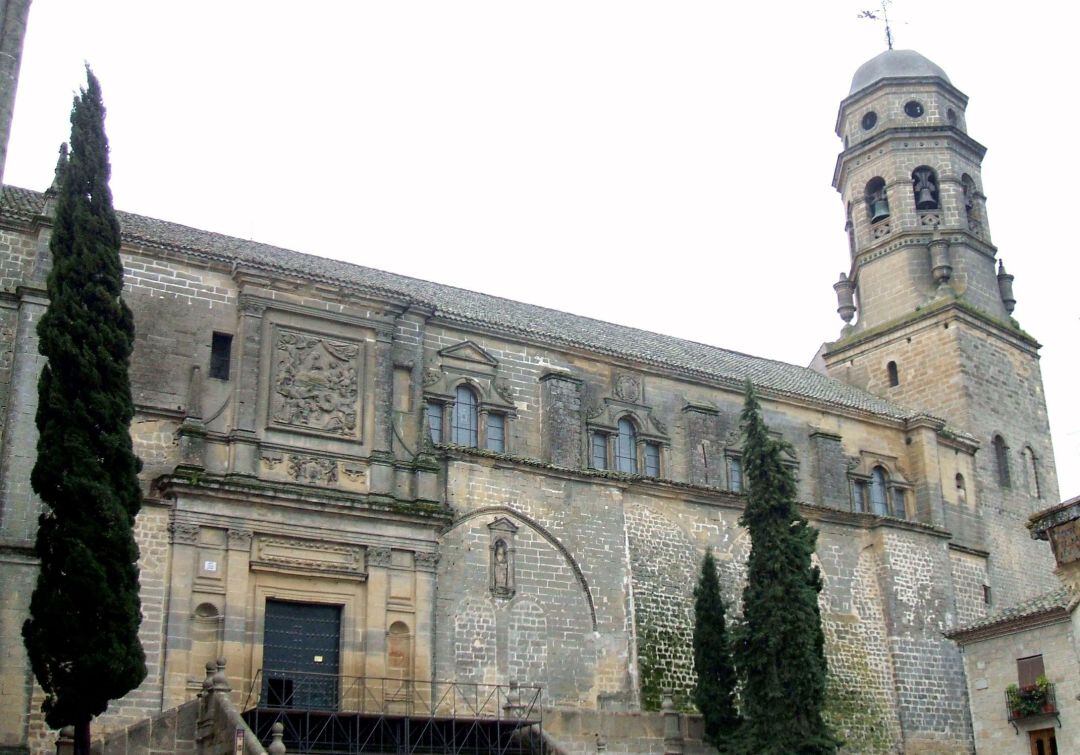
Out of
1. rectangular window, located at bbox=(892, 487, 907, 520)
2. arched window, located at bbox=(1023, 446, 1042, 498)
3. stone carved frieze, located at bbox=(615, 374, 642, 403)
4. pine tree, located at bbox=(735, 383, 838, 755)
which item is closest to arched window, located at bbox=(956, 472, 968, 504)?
rectangular window, located at bbox=(892, 487, 907, 520)

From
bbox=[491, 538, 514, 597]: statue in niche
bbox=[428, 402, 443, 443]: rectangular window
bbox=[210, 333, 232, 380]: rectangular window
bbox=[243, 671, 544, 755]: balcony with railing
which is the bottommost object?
bbox=[243, 671, 544, 755]: balcony with railing

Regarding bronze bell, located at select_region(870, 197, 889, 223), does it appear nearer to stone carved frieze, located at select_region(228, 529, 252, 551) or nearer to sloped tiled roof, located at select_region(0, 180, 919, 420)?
sloped tiled roof, located at select_region(0, 180, 919, 420)

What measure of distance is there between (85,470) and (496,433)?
11.9 metres

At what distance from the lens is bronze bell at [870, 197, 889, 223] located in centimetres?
4412

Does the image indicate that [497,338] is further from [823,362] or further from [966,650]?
[823,362]

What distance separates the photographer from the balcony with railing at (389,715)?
886 inches

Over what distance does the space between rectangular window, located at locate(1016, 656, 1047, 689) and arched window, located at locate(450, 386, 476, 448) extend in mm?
13792

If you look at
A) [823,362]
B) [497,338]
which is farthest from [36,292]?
[823,362]

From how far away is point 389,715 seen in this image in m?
22.5

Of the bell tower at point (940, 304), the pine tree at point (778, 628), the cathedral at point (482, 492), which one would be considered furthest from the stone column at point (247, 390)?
the bell tower at point (940, 304)

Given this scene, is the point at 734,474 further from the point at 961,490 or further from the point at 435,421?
the point at 435,421

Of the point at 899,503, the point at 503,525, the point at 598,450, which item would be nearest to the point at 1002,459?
the point at 899,503

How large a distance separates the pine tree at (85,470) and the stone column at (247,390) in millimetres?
4141

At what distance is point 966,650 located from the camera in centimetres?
→ 3238
